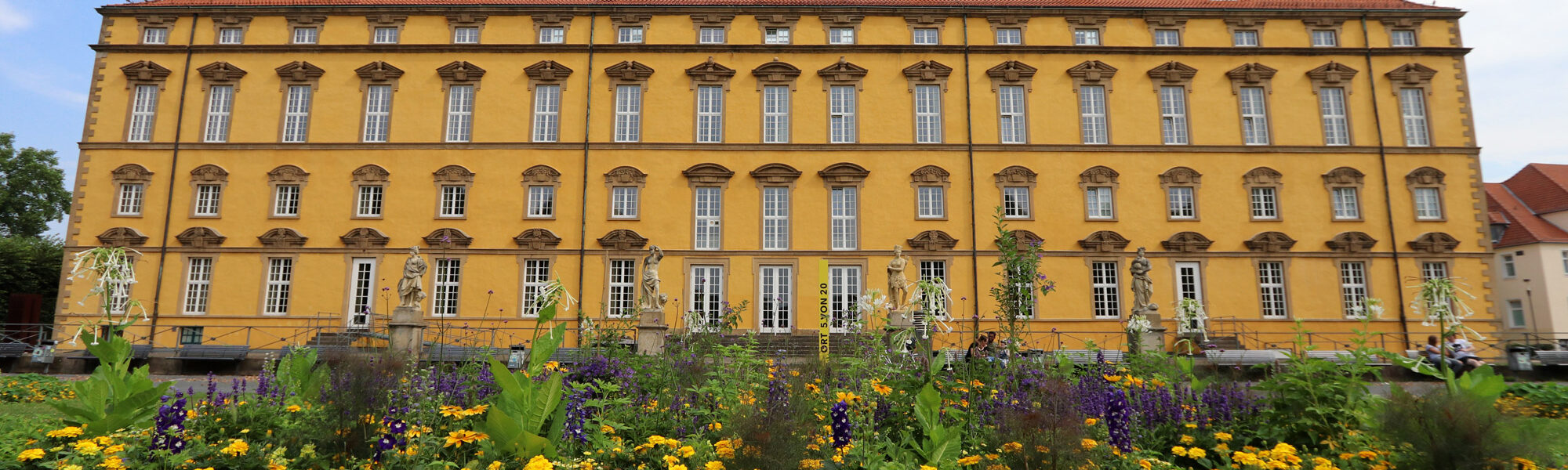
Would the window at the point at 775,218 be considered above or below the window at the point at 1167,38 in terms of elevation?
below

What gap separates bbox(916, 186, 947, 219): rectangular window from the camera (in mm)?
23875

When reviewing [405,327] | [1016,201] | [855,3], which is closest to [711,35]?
[855,3]

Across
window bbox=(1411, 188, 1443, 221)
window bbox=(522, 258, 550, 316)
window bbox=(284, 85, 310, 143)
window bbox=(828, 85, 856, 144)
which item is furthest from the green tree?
window bbox=(1411, 188, 1443, 221)

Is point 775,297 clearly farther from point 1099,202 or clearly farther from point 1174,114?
point 1174,114

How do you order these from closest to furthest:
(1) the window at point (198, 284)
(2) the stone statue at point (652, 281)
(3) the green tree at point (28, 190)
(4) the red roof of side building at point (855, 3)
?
(2) the stone statue at point (652, 281) → (1) the window at point (198, 284) → (4) the red roof of side building at point (855, 3) → (3) the green tree at point (28, 190)

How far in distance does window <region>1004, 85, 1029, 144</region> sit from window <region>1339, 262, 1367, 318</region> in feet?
34.6

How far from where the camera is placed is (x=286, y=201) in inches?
942

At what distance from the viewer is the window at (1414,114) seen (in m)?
24.6

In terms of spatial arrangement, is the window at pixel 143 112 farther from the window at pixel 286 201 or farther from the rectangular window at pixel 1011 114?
the rectangular window at pixel 1011 114

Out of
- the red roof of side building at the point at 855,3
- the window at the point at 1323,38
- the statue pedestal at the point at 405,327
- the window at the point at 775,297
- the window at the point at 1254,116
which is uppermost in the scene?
the red roof of side building at the point at 855,3

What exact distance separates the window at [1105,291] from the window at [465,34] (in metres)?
21.4

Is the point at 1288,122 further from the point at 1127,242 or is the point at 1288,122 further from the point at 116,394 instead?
the point at 116,394

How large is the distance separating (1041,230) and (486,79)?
1856 centimetres

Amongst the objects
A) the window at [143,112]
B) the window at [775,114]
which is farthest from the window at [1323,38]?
the window at [143,112]
